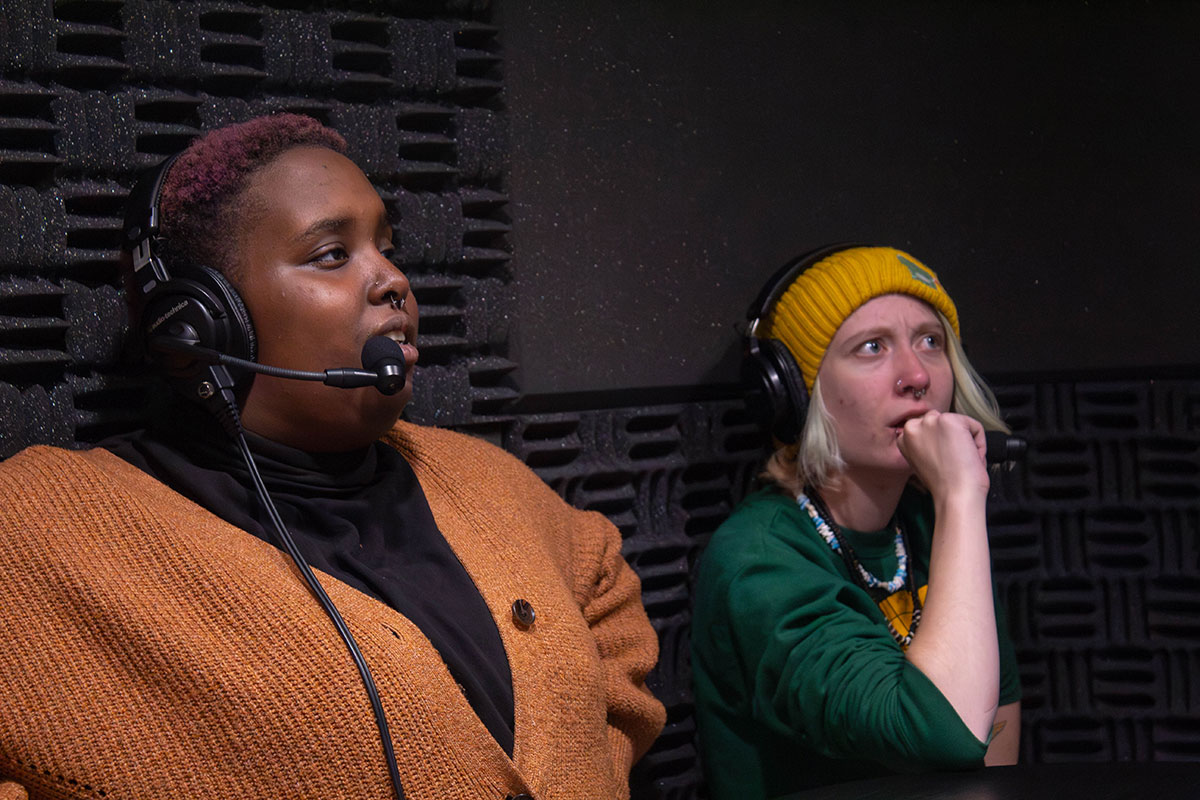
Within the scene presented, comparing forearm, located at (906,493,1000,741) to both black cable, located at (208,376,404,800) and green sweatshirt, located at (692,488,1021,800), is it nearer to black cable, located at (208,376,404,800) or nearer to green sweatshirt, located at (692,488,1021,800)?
green sweatshirt, located at (692,488,1021,800)

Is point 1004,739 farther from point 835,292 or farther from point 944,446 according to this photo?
point 835,292

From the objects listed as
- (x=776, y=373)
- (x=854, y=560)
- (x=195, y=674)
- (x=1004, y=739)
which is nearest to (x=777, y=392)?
(x=776, y=373)

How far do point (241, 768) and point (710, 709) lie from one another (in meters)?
0.88

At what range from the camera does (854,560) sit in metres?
1.82

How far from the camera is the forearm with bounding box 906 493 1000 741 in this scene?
1.50m

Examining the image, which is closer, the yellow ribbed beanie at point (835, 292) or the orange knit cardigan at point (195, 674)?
the orange knit cardigan at point (195, 674)

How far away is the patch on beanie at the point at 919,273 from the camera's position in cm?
188

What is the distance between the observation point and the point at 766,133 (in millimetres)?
2096

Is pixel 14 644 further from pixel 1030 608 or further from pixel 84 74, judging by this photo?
pixel 1030 608

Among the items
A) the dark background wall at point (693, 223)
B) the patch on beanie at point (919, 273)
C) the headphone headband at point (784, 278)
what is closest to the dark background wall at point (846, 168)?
the dark background wall at point (693, 223)

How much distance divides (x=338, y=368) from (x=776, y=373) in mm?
785

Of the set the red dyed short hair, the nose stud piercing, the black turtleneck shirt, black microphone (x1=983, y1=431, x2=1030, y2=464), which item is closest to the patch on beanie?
the nose stud piercing

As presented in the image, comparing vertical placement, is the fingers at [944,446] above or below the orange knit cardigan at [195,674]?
above

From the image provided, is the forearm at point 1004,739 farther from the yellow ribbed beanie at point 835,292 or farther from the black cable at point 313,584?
the black cable at point 313,584
